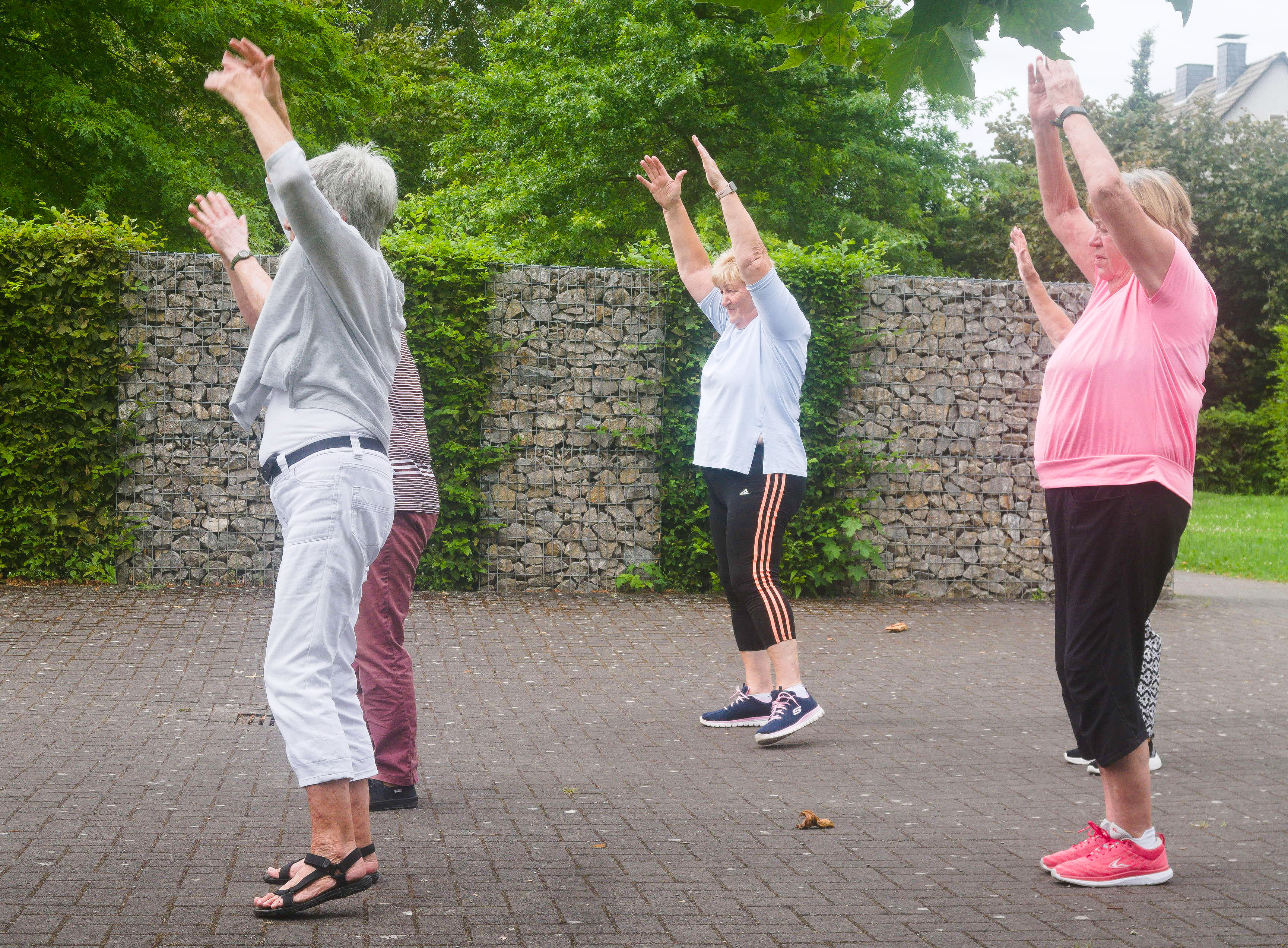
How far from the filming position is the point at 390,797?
4668 millimetres

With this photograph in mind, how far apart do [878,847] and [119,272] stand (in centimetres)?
808

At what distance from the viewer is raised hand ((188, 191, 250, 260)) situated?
392 cm

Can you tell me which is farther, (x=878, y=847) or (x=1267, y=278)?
(x=1267, y=278)

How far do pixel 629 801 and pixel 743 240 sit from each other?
2.52 metres

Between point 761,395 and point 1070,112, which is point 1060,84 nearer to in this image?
point 1070,112

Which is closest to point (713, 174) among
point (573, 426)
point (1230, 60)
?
point (573, 426)

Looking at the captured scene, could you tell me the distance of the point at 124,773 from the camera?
202 inches

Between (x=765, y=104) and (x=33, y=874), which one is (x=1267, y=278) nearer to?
(x=765, y=104)

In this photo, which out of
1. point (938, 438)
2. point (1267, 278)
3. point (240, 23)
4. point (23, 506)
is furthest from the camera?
point (1267, 278)

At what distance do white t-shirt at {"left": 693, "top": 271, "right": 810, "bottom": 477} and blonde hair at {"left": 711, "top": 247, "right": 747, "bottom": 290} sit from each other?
18 cm

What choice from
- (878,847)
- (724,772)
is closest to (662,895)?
(878,847)

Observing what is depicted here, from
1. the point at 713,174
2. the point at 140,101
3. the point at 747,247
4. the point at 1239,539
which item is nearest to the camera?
the point at 747,247

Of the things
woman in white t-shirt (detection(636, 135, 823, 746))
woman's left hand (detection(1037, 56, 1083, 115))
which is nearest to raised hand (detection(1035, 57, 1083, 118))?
woman's left hand (detection(1037, 56, 1083, 115))

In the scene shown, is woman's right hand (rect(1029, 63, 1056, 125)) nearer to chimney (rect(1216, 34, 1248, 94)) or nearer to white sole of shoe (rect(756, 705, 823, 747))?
white sole of shoe (rect(756, 705, 823, 747))
